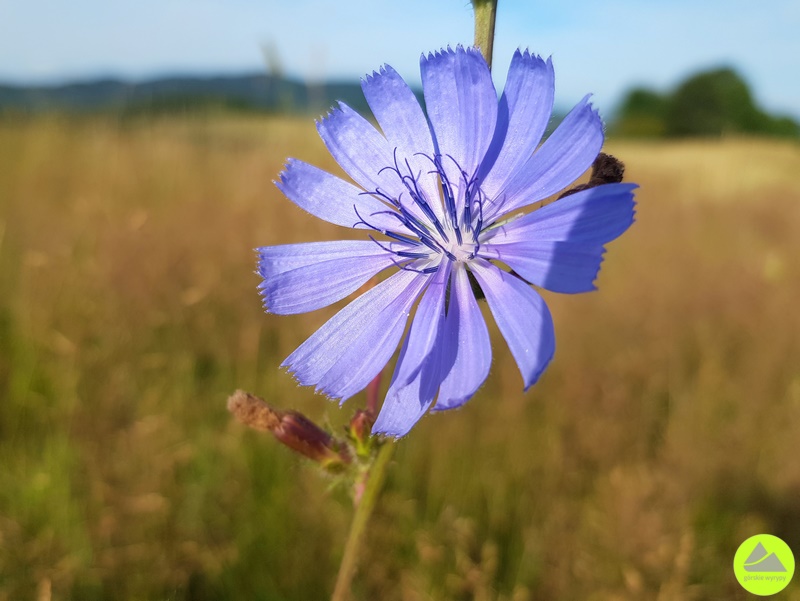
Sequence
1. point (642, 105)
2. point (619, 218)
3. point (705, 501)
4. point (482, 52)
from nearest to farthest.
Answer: point (619, 218) < point (482, 52) < point (705, 501) < point (642, 105)

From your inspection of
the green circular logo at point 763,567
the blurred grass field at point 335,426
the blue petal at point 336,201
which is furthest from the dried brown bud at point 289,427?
the green circular logo at point 763,567

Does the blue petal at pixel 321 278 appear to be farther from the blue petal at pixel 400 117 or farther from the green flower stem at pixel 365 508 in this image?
the green flower stem at pixel 365 508

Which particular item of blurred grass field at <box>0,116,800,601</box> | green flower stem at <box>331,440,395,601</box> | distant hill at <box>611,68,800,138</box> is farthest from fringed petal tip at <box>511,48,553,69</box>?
distant hill at <box>611,68,800,138</box>

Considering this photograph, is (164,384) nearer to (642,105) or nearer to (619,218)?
(619,218)

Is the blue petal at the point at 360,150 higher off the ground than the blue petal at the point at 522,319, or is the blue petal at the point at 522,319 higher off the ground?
the blue petal at the point at 360,150

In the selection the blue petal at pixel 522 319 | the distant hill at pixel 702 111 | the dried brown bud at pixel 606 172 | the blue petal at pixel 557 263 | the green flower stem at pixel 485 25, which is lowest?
the blue petal at pixel 522 319

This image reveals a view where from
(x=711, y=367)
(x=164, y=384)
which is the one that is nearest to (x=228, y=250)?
(x=164, y=384)

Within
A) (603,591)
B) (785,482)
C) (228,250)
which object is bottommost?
(603,591)
